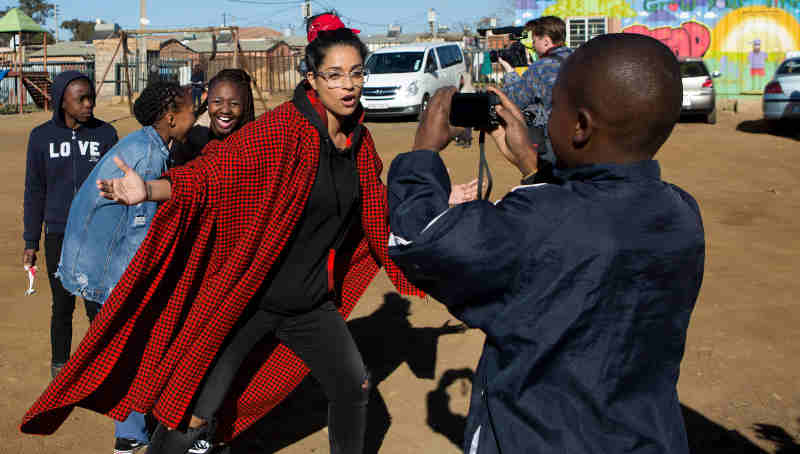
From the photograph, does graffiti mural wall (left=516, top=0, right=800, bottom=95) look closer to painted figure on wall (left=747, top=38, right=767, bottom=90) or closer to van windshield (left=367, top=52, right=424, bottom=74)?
painted figure on wall (left=747, top=38, right=767, bottom=90)

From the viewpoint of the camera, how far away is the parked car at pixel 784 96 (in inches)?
669

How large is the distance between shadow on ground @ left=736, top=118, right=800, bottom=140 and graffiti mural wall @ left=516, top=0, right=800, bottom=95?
21.2 ft

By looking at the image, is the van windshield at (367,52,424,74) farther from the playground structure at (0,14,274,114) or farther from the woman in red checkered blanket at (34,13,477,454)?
the woman in red checkered blanket at (34,13,477,454)

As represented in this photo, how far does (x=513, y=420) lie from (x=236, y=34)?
Answer: 890 inches

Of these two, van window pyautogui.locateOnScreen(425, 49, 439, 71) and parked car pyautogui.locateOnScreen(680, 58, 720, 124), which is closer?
parked car pyautogui.locateOnScreen(680, 58, 720, 124)

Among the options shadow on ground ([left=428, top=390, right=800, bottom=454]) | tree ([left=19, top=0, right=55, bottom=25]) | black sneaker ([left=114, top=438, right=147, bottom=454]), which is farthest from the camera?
tree ([left=19, top=0, right=55, bottom=25])

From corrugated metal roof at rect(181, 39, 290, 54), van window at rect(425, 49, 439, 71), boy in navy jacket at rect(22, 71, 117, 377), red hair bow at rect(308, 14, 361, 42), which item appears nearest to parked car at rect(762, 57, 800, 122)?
van window at rect(425, 49, 439, 71)

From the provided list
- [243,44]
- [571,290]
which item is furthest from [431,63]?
[243,44]

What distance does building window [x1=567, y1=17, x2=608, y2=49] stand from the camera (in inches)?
1038

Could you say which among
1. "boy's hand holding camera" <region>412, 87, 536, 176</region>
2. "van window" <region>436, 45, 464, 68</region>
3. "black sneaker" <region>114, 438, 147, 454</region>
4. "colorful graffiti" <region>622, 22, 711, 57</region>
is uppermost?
"colorful graffiti" <region>622, 22, 711, 57</region>

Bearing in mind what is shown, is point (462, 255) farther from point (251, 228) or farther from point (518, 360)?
point (251, 228)

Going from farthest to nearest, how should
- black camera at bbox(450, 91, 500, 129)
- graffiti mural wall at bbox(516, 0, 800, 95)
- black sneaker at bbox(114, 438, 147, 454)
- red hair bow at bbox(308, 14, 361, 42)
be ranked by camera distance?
graffiti mural wall at bbox(516, 0, 800, 95), black sneaker at bbox(114, 438, 147, 454), red hair bow at bbox(308, 14, 361, 42), black camera at bbox(450, 91, 500, 129)

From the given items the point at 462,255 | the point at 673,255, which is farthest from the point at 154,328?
the point at 673,255

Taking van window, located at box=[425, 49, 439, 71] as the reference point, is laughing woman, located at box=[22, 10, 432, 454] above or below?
below
